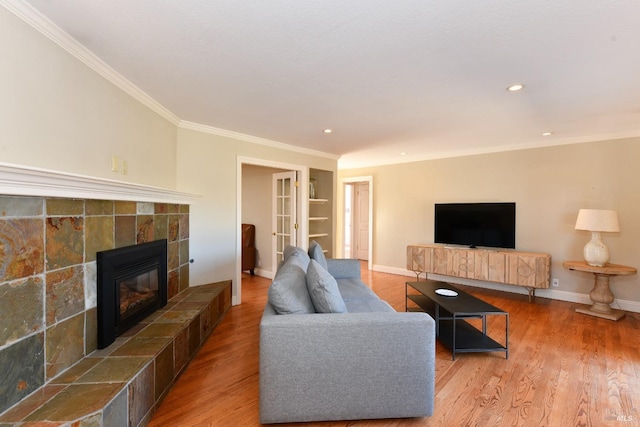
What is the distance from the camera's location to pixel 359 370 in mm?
1665

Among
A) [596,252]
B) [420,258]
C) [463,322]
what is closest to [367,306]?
[463,322]

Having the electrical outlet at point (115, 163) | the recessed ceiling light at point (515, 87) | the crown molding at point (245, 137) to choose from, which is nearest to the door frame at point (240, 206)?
the crown molding at point (245, 137)

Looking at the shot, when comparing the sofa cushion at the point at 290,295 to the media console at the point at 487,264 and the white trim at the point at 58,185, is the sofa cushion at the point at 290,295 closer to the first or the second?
the white trim at the point at 58,185

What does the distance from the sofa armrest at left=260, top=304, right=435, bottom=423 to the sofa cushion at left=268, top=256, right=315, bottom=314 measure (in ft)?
0.32

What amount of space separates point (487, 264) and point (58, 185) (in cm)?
477

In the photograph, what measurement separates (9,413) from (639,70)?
4236 millimetres

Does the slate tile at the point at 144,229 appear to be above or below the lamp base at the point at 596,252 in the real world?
above

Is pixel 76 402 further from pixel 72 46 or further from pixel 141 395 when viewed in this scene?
pixel 72 46

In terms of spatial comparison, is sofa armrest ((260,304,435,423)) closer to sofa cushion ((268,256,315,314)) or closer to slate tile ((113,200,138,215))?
sofa cushion ((268,256,315,314))

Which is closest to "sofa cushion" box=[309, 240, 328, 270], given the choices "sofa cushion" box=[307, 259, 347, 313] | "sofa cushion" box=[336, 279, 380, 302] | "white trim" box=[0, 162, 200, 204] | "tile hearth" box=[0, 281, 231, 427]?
"sofa cushion" box=[336, 279, 380, 302]

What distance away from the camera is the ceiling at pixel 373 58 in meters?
1.47

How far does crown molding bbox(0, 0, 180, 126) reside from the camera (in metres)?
1.44

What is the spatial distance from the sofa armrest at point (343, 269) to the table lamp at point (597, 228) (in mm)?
2830

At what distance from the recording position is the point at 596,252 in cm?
349
